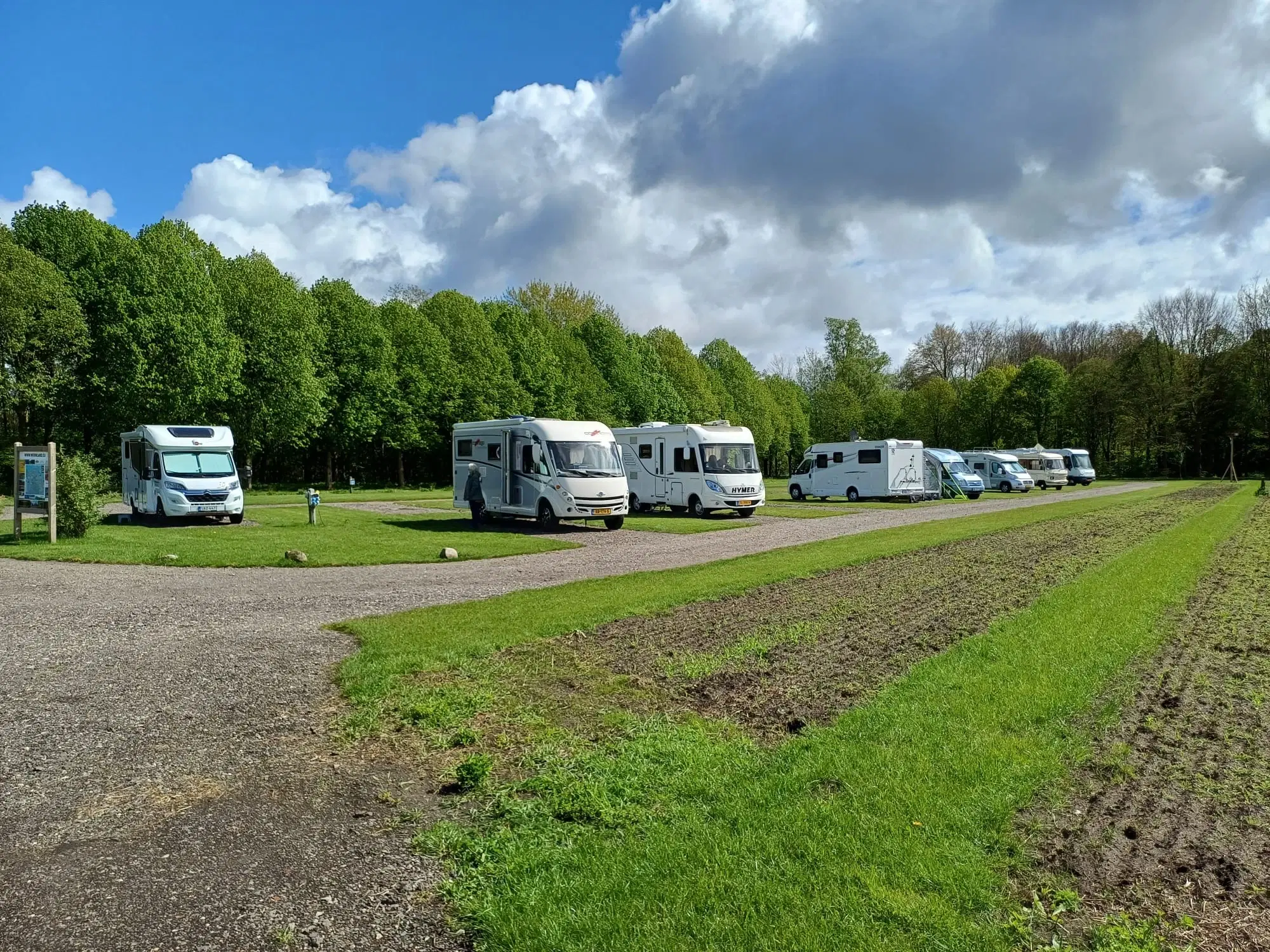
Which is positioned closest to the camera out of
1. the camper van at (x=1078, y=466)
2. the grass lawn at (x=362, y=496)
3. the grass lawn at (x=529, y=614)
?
the grass lawn at (x=529, y=614)

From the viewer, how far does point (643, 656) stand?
7746 mm

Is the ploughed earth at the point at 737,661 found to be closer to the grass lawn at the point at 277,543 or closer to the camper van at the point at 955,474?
the grass lawn at the point at 277,543

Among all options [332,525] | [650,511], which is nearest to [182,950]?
[332,525]

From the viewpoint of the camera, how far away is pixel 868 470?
3575 centimetres

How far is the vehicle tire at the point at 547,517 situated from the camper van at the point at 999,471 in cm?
3125

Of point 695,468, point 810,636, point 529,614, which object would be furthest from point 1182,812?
point 695,468

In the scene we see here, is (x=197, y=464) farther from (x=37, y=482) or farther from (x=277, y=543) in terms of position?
(x=277, y=543)

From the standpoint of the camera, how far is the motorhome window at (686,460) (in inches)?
1055

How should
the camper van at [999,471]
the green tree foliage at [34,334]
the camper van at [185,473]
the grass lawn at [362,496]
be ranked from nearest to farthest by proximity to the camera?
the camper van at [185,473] < the green tree foliage at [34,334] < the grass lawn at [362,496] < the camper van at [999,471]

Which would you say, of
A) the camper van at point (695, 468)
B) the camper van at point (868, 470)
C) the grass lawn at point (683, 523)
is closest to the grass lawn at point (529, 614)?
the grass lawn at point (683, 523)

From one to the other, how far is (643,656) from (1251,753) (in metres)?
4.39

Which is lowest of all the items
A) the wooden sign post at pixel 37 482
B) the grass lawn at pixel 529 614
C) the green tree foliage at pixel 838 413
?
the grass lawn at pixel 529 614

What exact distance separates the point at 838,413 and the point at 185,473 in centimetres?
6283

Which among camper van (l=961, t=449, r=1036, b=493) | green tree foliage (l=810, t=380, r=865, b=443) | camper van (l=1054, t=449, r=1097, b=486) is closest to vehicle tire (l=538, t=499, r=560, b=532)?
camper van (l=961, t=449, r=1036, b=493)
